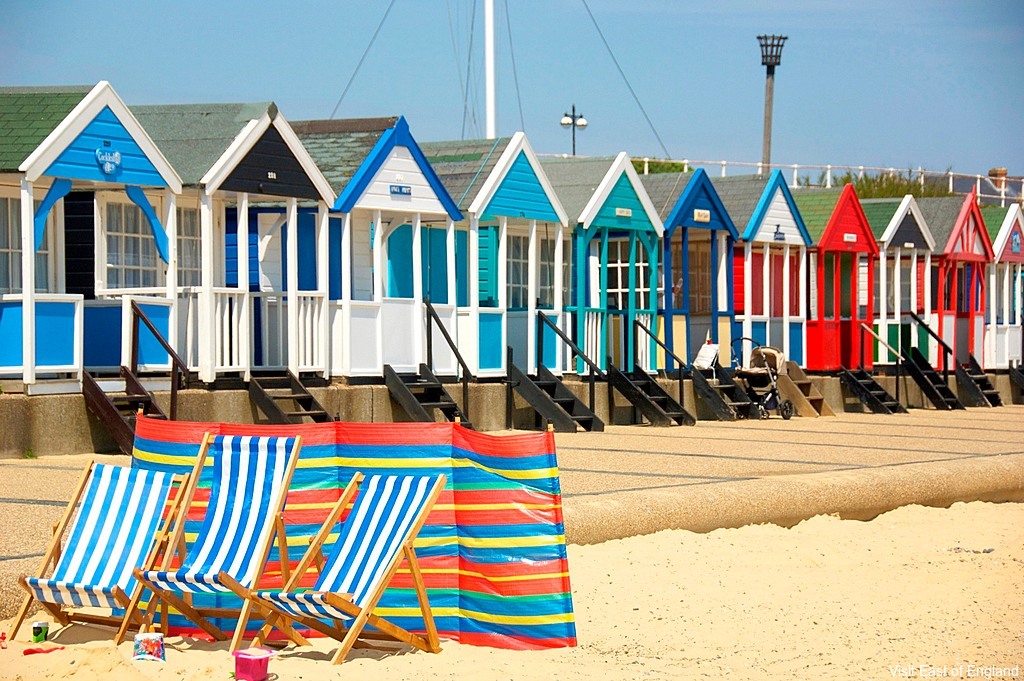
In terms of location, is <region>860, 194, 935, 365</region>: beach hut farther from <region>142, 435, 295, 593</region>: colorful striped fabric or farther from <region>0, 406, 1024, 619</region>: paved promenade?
<region>142, 435, 295, 593</region>: colorful striped fabric

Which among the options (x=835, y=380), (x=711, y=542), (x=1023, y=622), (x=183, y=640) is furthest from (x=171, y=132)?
(x=835, y=380)

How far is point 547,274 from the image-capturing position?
74.1ft

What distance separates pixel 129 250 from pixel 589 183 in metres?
7.01

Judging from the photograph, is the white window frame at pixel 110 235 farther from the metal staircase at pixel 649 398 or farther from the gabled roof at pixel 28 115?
the metal staircase at pixel 649 398

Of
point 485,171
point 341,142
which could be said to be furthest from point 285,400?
point 485,171

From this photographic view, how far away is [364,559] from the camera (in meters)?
6.88

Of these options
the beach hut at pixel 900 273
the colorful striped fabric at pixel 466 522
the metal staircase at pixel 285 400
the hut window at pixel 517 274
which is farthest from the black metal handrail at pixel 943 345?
the colorful striped fabric at pixel 466 522

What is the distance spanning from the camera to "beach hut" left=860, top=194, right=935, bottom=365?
1088 inches

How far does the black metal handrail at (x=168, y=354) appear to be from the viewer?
1391 cm

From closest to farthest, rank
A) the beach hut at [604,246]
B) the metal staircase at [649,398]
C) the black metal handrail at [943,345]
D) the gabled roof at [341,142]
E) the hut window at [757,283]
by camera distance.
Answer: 1. the gabled roof at [341,142]
2. the metal staircase at [649,398]
3. the beach hut at [604,246]
4. the hut window at [757,283]
5. the black metal handrail at [943,345]

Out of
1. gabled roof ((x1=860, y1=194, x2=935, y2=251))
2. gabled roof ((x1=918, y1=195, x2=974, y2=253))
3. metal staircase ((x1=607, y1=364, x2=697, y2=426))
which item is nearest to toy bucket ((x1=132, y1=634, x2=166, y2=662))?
metal staircase ((x1=607, y1=364, x2=697, y2=426))

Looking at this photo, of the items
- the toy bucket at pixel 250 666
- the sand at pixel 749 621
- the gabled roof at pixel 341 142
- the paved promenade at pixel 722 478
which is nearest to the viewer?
the toy bucket at pixel 250 666

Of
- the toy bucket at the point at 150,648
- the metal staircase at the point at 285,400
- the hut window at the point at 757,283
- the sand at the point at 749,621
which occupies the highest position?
the hut window at the point at 757,283

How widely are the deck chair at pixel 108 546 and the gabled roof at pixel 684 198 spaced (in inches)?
615
